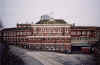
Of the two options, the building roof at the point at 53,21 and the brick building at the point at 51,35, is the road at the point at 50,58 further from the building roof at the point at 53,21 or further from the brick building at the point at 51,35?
the building roof at the point at 53,21

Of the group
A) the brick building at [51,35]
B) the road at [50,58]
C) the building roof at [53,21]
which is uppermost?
the building roof at [53,21]

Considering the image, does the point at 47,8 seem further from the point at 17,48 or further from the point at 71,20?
the point at 17,48

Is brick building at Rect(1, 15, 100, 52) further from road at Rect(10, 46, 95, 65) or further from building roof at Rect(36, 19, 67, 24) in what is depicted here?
road at Rect(10, 46, 95, 65)

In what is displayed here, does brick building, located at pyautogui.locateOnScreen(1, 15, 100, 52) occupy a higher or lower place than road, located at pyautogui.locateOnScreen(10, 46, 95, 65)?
higher

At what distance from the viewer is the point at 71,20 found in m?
3.91

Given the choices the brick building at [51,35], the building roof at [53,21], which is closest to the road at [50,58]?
the brick building at [51,35]

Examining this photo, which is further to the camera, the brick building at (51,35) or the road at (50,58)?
the brick building at (51,35)

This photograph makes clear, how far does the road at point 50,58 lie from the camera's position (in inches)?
138

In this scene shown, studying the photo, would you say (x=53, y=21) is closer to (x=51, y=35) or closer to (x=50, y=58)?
(x=51, y=35)

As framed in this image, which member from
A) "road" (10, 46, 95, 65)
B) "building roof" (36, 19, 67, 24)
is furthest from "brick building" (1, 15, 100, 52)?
"road" (10, 46, 95, 65)

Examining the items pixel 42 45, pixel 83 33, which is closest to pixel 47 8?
pixel 42 45

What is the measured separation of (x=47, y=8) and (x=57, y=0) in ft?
1.70

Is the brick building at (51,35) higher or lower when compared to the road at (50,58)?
higher

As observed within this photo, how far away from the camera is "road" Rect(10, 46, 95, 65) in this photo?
3.52m
